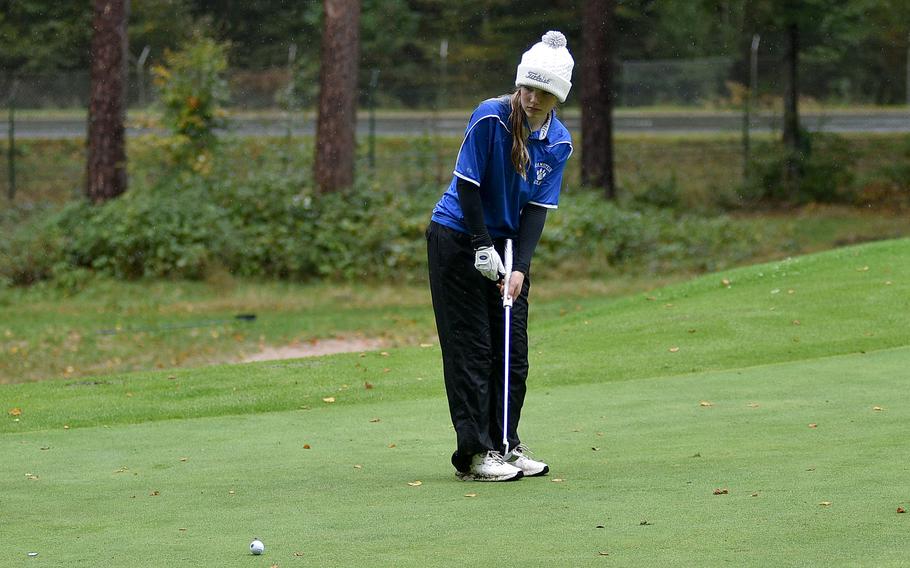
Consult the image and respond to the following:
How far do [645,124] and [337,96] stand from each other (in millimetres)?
13595

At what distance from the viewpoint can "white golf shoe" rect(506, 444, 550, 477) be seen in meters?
6.06

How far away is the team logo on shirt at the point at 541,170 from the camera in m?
6.04

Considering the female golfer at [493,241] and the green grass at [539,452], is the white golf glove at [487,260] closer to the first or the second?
the female golfer at [493,241]

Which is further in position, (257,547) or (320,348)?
(320,348)

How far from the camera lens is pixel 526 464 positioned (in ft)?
20.0

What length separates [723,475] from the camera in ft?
18.7

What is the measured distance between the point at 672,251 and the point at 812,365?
11656mm

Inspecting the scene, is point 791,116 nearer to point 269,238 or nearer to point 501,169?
point 269,238

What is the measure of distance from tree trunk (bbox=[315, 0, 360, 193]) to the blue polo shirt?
14.6 metres

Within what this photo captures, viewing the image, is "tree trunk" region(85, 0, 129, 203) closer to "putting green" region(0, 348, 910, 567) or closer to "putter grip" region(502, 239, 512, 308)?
"putting green" region(0, 348, 910, 567)

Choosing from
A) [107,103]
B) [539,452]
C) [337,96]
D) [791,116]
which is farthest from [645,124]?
[539,452]

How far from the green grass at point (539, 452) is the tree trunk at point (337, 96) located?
896 centimetres

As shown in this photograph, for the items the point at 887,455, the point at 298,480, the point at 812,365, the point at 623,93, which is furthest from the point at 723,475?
the point at 623,93

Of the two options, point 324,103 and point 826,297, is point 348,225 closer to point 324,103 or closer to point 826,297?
point 324,103
